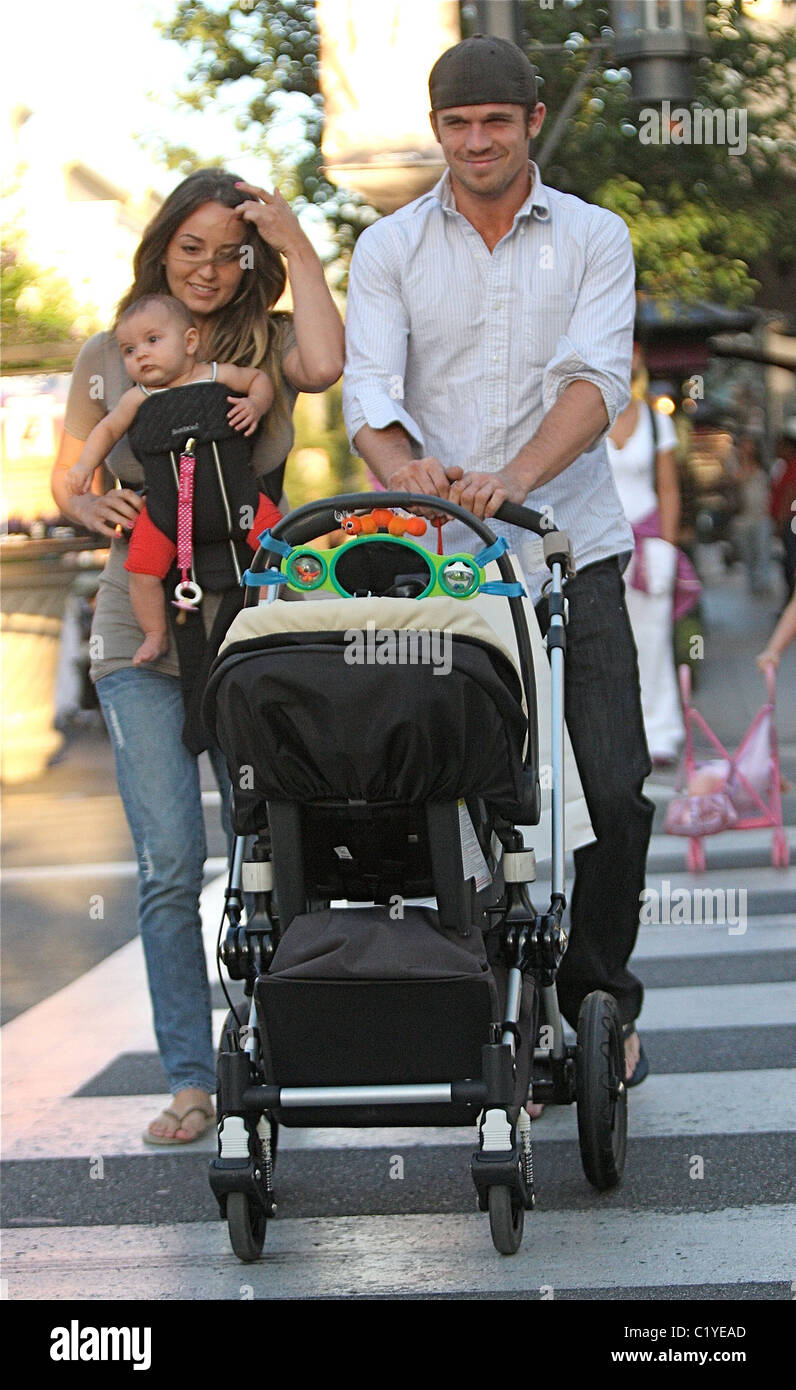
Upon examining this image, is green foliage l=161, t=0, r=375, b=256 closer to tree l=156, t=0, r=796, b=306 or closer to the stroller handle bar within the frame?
tree l=156, t=0, r=796, b=306

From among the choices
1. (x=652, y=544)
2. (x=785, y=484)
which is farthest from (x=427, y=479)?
(x=785, y=484)

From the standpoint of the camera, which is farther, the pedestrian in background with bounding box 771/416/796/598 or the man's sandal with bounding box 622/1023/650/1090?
the pedestrian in background with bounding box 771/416/796/598

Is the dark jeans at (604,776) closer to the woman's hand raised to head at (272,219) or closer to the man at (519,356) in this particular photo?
the man at (519,356)

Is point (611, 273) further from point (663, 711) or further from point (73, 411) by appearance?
point (663, 711)

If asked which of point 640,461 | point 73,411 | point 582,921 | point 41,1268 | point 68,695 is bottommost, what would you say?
point 68,695

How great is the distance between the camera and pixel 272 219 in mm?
4328

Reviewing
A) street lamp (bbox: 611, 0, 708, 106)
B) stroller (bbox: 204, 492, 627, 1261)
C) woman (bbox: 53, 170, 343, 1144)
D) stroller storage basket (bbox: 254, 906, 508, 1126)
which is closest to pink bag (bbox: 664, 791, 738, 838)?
woman (bbox: 53, 170, 343, 1144)

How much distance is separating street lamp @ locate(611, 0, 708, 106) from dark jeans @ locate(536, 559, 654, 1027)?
6.44 meters

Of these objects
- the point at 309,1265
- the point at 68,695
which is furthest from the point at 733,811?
the point at 68,695

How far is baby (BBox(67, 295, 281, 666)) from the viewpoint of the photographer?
4289 mm

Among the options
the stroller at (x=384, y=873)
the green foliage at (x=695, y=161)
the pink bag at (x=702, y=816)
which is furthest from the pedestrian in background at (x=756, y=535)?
the stroller at (x=384, y=873)

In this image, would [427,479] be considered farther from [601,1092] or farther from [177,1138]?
[177,1138]

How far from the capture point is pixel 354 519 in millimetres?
3721

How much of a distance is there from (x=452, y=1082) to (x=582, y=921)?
1.11 metres
